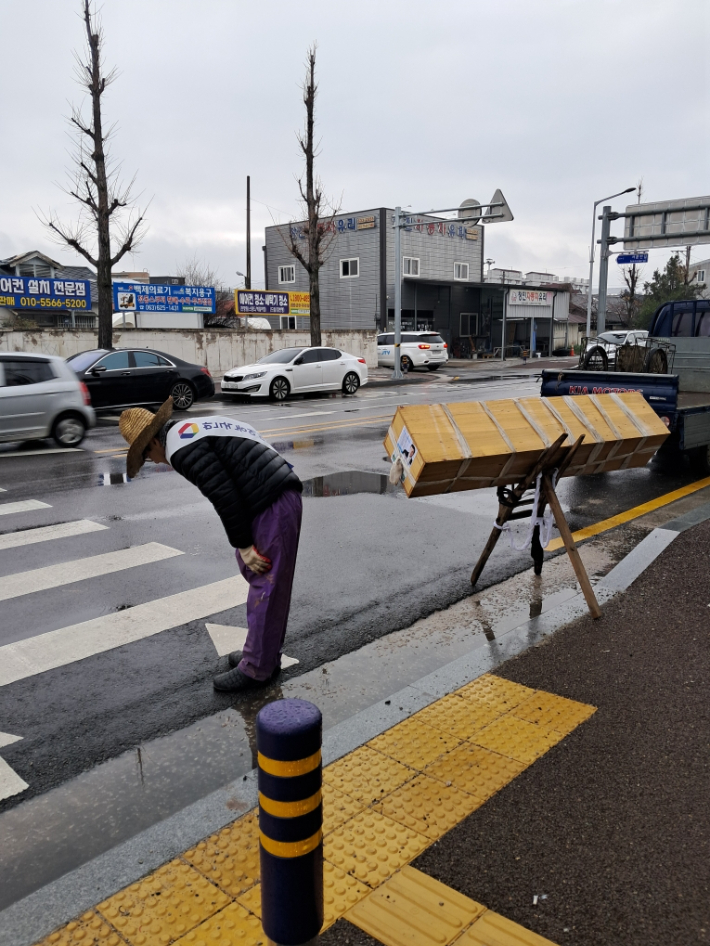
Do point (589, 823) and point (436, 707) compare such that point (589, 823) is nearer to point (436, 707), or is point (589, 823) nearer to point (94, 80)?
point (436, 707)

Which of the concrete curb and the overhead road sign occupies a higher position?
the overhead road sign

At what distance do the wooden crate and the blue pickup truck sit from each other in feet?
12.2

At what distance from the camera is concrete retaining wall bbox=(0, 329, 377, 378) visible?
74.2 feet

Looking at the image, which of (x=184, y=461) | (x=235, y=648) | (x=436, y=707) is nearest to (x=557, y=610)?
(x=436, y=707)

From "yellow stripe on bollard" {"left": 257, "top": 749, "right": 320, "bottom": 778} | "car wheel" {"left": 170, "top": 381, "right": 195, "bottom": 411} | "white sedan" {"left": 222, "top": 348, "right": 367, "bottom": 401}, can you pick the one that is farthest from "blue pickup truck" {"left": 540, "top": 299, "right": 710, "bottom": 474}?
"white sedan" {"left": 222, "top": 348, "right": 367, "bottom": 401}

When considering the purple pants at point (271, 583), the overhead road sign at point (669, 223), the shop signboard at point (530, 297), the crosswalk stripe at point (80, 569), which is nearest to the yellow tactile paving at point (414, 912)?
the purple pants at point (271, 583)

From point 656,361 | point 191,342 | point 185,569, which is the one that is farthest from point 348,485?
point 191,342

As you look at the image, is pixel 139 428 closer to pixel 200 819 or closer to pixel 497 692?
pixel 200 819

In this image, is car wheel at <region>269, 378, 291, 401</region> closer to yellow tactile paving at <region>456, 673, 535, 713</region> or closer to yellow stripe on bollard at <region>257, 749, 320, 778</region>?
yellow tactile paving at <region>456, 673, 535, 713</region>

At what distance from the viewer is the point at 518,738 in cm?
378

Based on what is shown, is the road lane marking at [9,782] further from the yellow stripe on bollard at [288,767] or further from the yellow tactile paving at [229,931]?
the yellow stripe on bollard at [288,767]

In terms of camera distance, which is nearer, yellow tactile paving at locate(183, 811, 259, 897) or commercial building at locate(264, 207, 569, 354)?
yellow tactile paving at locate(183, 811, 259, 897)

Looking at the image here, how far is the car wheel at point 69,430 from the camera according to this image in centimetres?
1279

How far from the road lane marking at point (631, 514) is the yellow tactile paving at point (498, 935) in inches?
184
